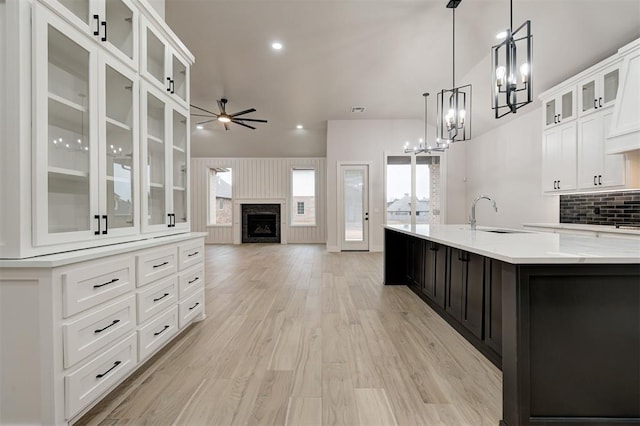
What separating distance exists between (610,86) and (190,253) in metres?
4.98

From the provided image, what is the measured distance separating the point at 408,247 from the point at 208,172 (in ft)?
25.8

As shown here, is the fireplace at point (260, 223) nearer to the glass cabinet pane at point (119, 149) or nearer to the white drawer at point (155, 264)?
the white drawer at point (155, 264)

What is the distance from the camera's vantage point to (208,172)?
32.8 feet

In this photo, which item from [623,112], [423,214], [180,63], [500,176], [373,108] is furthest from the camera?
[423,214]

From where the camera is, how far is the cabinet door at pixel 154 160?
216 centimetres

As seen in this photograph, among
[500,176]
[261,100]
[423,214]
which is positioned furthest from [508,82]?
[423,214]

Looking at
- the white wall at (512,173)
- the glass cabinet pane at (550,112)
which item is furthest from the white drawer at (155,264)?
the white wall at (512,173)

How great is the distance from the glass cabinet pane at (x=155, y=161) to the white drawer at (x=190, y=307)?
717mm

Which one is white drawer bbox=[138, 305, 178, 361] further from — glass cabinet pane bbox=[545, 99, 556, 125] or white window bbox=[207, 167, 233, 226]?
white window bbox=[207, 167, 233, 226]

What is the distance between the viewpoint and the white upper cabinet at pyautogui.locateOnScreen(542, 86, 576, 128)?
408 centimetres

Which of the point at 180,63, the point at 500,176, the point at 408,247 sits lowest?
the point at 408,247

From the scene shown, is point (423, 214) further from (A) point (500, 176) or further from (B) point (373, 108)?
(B) point (373, 108)

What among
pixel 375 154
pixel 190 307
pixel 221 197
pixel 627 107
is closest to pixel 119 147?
pixel 190 307

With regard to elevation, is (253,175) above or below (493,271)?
above
